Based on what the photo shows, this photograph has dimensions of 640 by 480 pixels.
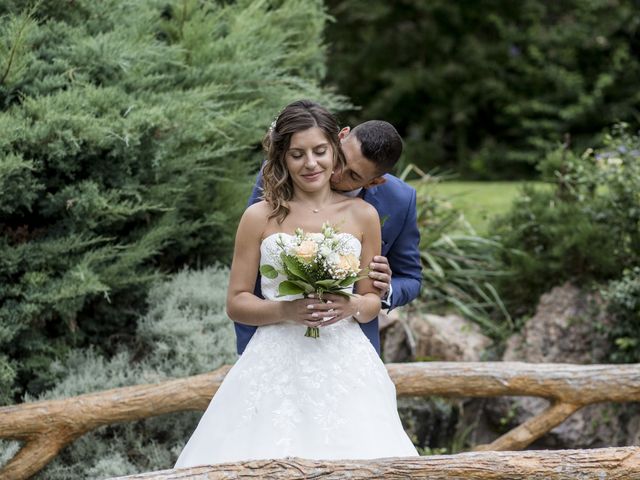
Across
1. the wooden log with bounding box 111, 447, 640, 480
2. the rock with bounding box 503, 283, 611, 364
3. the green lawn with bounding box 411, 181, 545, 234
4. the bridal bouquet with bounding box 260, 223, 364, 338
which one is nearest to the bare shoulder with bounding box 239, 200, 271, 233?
the bridal bouquet with bounding box 260, 223, 364, 338

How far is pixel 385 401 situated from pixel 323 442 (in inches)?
11.4

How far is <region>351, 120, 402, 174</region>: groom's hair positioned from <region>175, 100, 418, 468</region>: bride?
0.32ft

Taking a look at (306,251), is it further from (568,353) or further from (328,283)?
(568,353)

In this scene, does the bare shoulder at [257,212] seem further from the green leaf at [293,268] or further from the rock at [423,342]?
the rock at [423,342]

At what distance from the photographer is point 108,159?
214 inches

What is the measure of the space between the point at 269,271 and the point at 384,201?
679 millimetres

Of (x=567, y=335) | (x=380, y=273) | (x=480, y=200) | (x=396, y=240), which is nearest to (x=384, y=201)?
(x=396, y=240)

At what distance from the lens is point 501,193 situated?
32.0ft

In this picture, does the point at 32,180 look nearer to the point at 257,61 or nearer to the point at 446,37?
the point at 257,61

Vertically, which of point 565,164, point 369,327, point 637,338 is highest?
point 565,164

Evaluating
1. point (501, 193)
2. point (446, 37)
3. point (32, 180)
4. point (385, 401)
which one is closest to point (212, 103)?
point (32, 180)

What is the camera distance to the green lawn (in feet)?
26.1

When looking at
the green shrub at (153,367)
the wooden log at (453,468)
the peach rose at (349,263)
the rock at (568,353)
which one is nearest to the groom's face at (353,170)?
the peach rose at (349,263)

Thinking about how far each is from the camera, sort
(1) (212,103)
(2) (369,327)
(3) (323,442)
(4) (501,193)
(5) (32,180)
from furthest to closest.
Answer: (4) (501,193) → (1) (212,103) → (5) (32,180) → (2) (369,327) → (3) (323,442)
